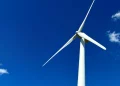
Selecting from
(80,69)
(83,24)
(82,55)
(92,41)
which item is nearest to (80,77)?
(80,69)

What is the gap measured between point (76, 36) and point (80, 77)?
11572 mm

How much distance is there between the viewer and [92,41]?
45656 mm

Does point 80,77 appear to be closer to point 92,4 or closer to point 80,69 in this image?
point 80,69

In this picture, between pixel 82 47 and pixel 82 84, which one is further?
pixel 82 47

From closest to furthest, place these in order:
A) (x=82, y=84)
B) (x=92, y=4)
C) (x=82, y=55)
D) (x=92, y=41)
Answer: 1. (x=82, y=84)
2. (x=82, y=55)
3. (x=92, y=41)
4. (x=92, y=4)

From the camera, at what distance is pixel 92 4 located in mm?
49094

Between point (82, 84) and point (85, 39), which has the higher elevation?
point (85, 39)

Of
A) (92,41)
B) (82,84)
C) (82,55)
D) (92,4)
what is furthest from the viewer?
(92,4)

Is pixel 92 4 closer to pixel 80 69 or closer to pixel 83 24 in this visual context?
pixel 83 24

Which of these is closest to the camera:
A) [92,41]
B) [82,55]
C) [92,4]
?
[82,55]

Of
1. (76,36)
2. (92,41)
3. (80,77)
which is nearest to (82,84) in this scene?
(80,77)

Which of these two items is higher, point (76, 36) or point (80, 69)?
point (76, 36)

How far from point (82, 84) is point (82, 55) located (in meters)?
5.96

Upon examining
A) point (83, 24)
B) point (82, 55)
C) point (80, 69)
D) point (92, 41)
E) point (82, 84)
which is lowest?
point (82, 84)
